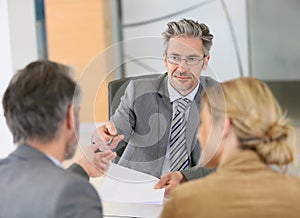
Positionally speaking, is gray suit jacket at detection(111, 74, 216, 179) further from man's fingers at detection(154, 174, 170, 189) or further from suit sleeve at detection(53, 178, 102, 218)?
suit sleeve at detection(53, 178, 102, 218)

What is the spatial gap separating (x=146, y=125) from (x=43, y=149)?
646 millimetres

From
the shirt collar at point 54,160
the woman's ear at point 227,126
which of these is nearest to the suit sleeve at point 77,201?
the shirt collar at point 54,160

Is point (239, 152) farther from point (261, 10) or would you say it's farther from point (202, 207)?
point (261, 10)

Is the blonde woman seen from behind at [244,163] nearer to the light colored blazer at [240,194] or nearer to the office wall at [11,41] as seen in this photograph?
the light colored blazer at [240,194]

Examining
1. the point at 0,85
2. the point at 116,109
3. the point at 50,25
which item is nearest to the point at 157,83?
the point at 116,109

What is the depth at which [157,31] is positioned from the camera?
362 centimetres

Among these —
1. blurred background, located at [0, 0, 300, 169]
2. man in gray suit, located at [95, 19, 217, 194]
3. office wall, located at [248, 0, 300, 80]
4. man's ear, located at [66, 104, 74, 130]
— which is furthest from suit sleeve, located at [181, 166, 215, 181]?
office wall, located at [248, 0, 300, 80]

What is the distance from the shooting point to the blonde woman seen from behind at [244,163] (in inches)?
47.4

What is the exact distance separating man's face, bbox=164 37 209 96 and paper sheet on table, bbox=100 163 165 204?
0.33 metres

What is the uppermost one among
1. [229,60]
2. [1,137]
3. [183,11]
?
[183,11]

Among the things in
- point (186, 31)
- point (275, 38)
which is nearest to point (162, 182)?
point (186, 31)

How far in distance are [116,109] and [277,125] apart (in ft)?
2.45

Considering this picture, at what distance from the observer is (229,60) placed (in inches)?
140

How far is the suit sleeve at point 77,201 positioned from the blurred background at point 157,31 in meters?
1.57
